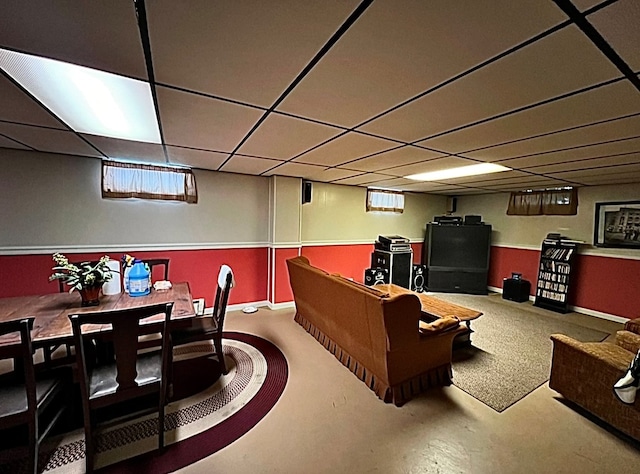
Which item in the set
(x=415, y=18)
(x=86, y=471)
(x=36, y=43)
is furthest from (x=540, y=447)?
(x=36, y=43)

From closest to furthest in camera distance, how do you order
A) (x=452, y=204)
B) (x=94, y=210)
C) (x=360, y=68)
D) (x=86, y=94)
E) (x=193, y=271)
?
(x=360, y=68) → (x=86, y=94) → (x=94, y=210) → (x=193, y=271) → (x=452, y=204)

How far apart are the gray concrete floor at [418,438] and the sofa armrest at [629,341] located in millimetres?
717

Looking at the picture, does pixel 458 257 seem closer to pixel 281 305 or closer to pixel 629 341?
pixel 629 341

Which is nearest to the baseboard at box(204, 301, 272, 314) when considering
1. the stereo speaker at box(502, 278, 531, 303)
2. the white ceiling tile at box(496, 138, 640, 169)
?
the white ceiling tile at box(496, 138, 640, 169)

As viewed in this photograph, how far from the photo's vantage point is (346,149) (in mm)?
2801

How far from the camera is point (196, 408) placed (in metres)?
2.18

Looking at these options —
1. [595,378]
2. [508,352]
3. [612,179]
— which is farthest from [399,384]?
[612,179]

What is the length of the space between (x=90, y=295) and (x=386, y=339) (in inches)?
92.4

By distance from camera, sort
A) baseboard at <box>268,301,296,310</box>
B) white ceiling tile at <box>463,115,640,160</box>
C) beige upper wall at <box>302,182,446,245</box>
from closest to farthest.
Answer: white ceiling tile at <box>463,115,640,160</box> < baseboard at <box>268,301,296,310</box> < beige upper wall at <box>302,182,446,245</box>

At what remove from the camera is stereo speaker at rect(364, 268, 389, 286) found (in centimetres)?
536

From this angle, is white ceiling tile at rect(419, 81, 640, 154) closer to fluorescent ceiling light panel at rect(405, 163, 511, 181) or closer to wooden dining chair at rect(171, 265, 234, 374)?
fluorescent ceiling light panel at rect(405, 163, 511, 181)

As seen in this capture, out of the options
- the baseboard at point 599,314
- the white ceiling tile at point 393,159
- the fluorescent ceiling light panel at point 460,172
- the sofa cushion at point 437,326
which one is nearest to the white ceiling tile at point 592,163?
the fluorescent ceiling light panel at point 460,172

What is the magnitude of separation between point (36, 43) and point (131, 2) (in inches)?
22.5

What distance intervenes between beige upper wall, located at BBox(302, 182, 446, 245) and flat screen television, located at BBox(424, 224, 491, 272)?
567mm
